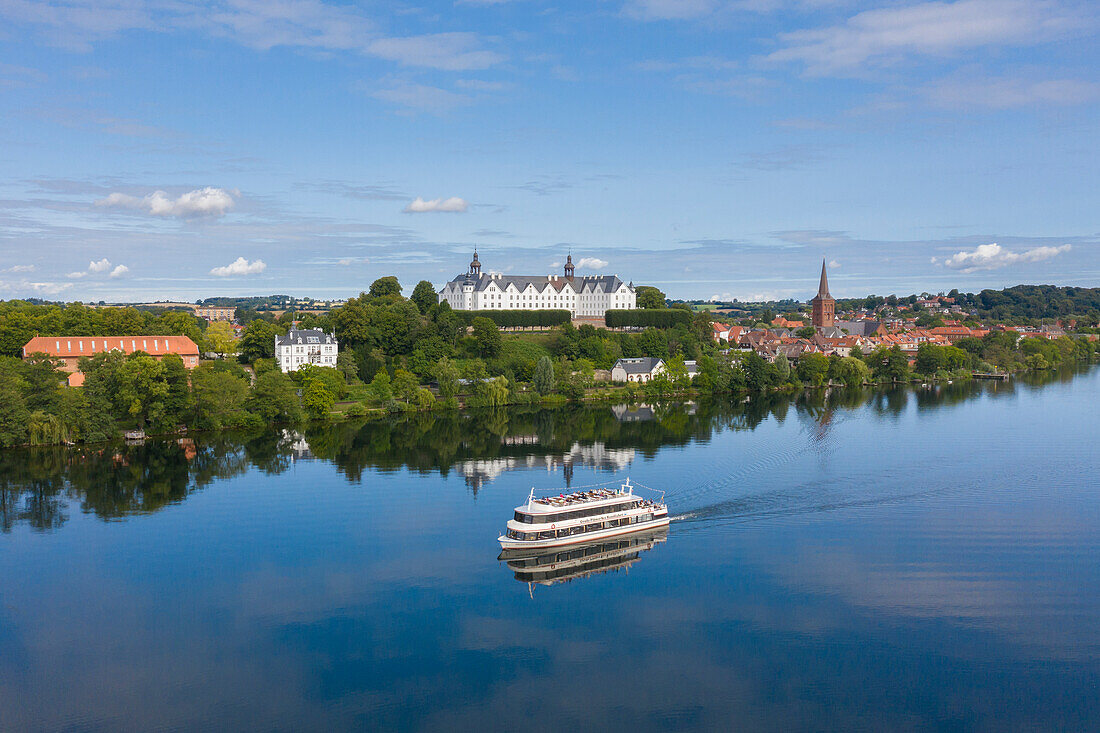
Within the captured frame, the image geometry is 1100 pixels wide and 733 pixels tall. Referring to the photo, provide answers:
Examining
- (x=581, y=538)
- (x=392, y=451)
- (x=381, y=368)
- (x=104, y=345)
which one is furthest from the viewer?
(x=381, y=368)

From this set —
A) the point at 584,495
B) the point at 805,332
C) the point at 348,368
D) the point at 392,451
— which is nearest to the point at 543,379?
the point at 348,368

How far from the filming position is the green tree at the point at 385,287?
68.4 meters

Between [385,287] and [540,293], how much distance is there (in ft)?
47.6

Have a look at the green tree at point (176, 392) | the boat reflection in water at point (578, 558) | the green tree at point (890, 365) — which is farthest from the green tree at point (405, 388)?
the green tree at point (890, 365)

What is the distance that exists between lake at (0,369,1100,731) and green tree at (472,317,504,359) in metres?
25.1

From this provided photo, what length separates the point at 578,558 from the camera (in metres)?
22.2

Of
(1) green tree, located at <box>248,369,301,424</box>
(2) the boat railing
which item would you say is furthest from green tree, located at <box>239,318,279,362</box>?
(2) the boat railing

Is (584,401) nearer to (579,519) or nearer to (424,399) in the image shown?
(424,399)

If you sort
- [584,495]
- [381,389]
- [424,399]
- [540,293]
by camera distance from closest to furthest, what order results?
[584,495] → [424,399] → [381,389] → [540,293]

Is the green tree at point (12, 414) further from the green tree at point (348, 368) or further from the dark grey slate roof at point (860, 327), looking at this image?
the dark grey slate roof at point (860, 327)

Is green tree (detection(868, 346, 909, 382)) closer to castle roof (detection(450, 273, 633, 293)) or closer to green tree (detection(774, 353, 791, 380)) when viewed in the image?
green tree (detection(774, 353, 791, 380))

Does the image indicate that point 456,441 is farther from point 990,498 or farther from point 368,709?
point 368,709

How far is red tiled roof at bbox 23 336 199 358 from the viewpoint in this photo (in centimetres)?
4784

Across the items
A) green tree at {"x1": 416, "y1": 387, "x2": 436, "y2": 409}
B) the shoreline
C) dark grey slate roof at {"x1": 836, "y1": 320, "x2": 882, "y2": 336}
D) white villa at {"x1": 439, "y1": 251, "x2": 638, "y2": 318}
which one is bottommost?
the shoreline
